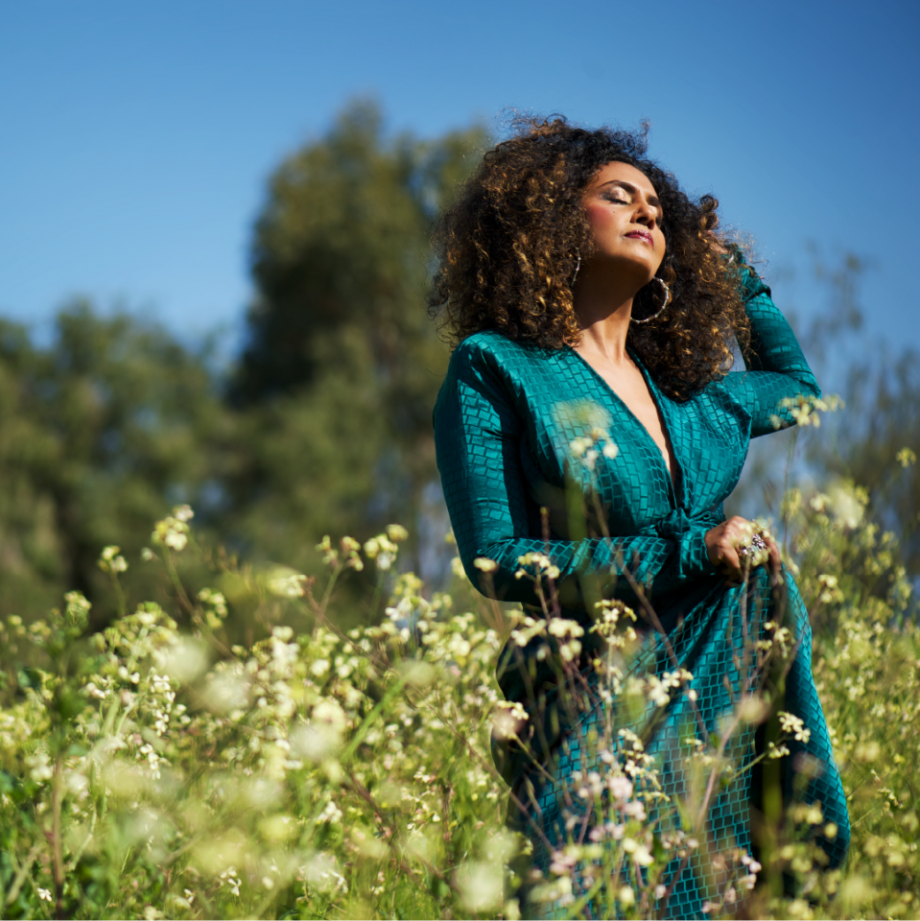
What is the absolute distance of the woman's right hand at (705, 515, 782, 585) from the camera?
1.45 metres

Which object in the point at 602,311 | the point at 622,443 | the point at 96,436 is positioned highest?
the point at 96,436

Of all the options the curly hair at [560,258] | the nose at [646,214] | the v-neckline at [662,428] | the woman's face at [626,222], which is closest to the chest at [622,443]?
the v-neckline at [662,428]

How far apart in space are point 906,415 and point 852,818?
375 inches

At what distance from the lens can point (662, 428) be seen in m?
1.79

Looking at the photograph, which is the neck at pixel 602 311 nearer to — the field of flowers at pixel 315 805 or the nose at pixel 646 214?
the nose at pixel 646 214

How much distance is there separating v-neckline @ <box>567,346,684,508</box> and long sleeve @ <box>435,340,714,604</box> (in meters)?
0.09

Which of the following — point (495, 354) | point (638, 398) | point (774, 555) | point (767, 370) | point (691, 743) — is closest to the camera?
point (691, 743)

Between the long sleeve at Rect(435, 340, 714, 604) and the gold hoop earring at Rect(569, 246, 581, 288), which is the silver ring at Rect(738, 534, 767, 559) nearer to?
the long sleeve at Rect(435, 340, 714, 604)

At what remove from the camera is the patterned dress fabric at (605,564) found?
4.89ft

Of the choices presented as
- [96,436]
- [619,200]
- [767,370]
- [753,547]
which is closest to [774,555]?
[753,547]

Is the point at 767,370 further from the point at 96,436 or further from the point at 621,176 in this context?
the point at 96,436

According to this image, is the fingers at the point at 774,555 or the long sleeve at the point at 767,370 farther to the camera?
the long sleeve at the point at 767,370

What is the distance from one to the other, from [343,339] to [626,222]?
16.1 m

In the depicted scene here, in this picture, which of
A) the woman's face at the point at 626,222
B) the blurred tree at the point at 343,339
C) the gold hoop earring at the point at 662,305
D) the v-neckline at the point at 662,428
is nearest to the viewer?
the v-neckline at the point at 662,428
